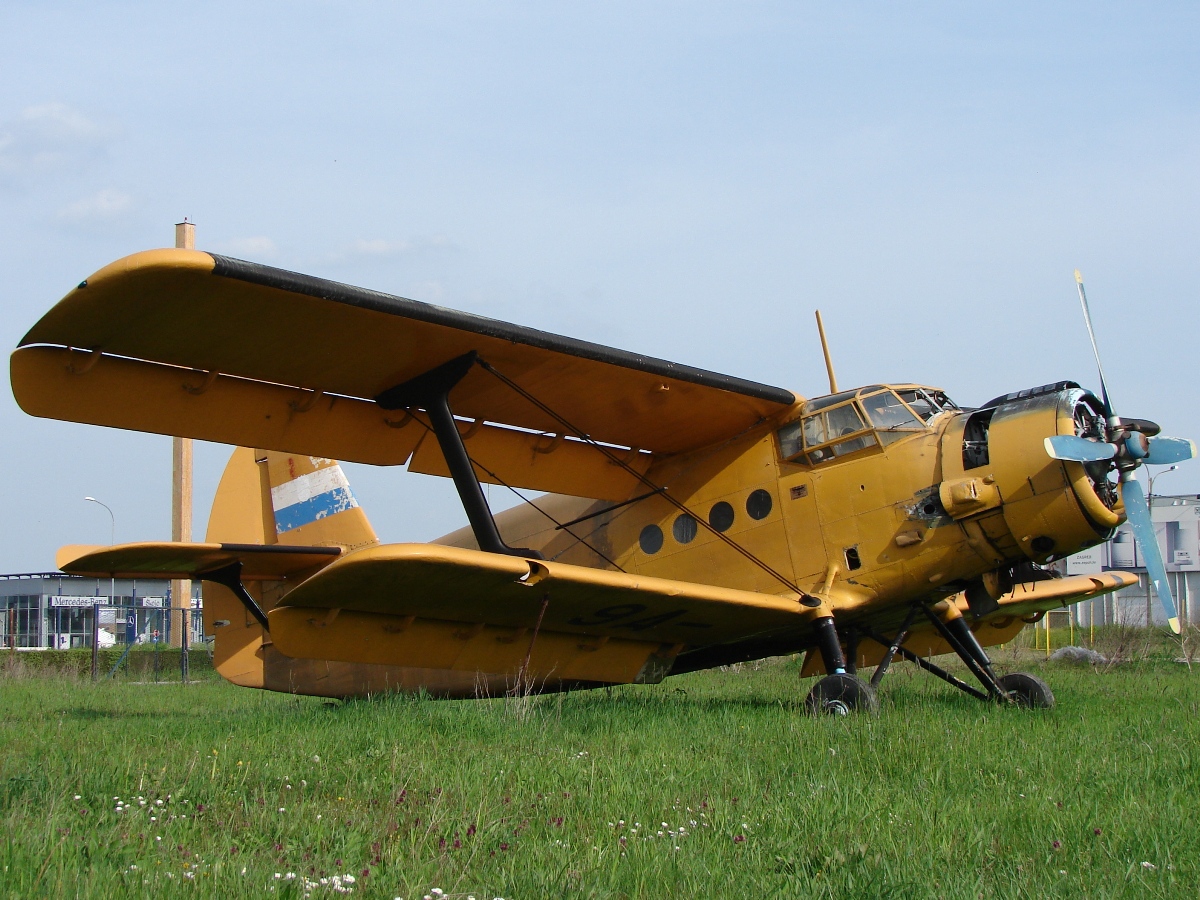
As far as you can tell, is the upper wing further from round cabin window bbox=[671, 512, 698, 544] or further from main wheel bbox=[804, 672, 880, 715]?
main wheel bbox=[804, 672, 880, 715]

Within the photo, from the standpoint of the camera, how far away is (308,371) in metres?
9.00

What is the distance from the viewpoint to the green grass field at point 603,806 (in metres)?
3.66

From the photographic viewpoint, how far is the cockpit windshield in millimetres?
9750

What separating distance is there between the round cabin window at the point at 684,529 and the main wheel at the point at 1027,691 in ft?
10.7

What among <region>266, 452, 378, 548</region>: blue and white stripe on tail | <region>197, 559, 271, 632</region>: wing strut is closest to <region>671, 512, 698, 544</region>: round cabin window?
<region>266, 452, 378, 548</region>: blue and white stripe on tail

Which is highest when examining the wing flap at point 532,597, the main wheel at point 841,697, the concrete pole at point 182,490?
the concrete pole at point 182,490

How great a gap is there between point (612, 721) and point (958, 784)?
324 cm

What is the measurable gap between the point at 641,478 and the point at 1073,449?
4055 mm

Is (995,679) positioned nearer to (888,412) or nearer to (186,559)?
(888,412)

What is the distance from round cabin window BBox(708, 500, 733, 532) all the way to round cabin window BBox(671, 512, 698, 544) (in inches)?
8.4

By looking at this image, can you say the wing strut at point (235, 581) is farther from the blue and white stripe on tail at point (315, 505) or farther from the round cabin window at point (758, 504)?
the round cabin window at point (758, 504)

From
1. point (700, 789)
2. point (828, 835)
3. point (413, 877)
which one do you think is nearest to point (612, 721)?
point (700, 789)

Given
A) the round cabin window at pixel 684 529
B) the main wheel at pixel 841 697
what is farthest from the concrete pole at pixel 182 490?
the main wheel at pixel 841 697

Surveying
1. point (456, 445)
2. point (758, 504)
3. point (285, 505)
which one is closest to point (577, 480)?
point (758, 504)
